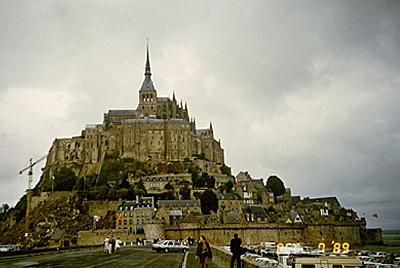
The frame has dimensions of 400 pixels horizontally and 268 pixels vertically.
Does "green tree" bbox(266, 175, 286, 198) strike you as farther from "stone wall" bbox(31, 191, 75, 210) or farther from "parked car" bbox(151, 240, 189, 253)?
"parked car" bbox(151, 240, 189, 253)

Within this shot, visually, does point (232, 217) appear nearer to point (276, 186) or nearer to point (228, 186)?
point (228, 186)

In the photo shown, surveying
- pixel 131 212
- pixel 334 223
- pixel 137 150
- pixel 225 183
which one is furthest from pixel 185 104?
pixel 334 223

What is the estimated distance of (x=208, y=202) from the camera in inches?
3410

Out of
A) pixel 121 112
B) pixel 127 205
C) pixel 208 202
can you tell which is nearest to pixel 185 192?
pixel 208 202

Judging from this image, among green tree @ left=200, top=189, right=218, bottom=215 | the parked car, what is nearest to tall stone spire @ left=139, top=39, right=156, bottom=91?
green tree @ left=200, top=189, right=218, bottom=215

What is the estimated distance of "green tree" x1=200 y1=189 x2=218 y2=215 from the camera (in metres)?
85.6

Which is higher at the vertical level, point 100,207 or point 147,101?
point 147,101

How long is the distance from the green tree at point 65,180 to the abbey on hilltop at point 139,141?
10.3 m

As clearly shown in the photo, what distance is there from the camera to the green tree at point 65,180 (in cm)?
9821

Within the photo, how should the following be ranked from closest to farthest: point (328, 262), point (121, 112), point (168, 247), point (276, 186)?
point (328, 262) → point (168, 247) → point (276, 186) → point (121, 112)

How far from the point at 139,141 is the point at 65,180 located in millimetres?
22543

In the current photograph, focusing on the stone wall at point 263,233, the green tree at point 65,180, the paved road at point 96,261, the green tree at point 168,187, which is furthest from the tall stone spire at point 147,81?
the paved road at point 96,261

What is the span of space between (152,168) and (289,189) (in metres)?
37.6

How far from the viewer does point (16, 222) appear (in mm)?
88812
